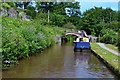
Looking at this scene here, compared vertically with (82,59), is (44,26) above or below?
above

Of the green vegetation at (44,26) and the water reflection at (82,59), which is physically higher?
the green vegetation at (44,26)

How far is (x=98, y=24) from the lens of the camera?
149 feet

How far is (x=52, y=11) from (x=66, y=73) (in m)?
44.5

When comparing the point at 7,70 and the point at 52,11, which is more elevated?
the point at 52,11

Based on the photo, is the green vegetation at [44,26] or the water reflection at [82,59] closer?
the green vegetation at [44,26]

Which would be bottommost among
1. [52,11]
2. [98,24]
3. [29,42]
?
[29,42]

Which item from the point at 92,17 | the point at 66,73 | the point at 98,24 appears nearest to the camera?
the point at 66,73

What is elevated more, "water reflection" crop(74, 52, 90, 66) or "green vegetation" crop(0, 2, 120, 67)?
"green vegetation" crop(0, 2, 120, 67)

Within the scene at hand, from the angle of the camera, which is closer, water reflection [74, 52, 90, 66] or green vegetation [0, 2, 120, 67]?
green vegetation [0, 2, 120, 67]

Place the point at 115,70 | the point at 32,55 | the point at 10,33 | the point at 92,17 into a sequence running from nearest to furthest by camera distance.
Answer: the point at 115,70
the point at 10,33
the point at 32,55
the point at 92,17

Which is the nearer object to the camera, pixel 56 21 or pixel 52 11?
pixel 56 21

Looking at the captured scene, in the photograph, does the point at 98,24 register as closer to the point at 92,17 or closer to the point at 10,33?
the point at 92,17

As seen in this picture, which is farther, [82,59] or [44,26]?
[44,26]

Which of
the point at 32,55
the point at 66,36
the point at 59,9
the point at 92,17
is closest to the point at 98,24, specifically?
the point at 92,17
